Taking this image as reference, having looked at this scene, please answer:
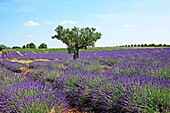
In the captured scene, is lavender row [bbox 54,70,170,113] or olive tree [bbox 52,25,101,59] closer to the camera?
lavender row [bbox 54,70,170,113]

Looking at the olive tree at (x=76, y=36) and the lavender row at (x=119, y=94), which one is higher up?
the olive tree at (x=76, y=36)

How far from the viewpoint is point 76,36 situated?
14.2 metres

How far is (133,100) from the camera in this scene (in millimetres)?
3615

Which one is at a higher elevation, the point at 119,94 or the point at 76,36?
the point at 76,36

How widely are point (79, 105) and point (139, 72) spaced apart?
1.89 meters

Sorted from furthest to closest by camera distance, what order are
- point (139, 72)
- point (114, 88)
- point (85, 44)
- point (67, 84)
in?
point (85, 44)
point (139, 72)
point (67, 84)
point (114, 88)

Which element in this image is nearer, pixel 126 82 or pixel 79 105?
pixel 126 82

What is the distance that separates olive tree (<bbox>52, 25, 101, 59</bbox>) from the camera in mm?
14008

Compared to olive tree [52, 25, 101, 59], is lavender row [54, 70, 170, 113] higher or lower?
lower

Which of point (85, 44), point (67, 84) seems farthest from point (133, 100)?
point (85, 44)

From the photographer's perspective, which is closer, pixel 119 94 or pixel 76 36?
pixel 119 94

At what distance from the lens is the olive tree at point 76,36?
14008mm

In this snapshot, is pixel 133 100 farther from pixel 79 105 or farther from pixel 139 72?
pixel 139 72

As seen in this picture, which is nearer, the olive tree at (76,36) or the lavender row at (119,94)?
the lavender row at (119,94)
